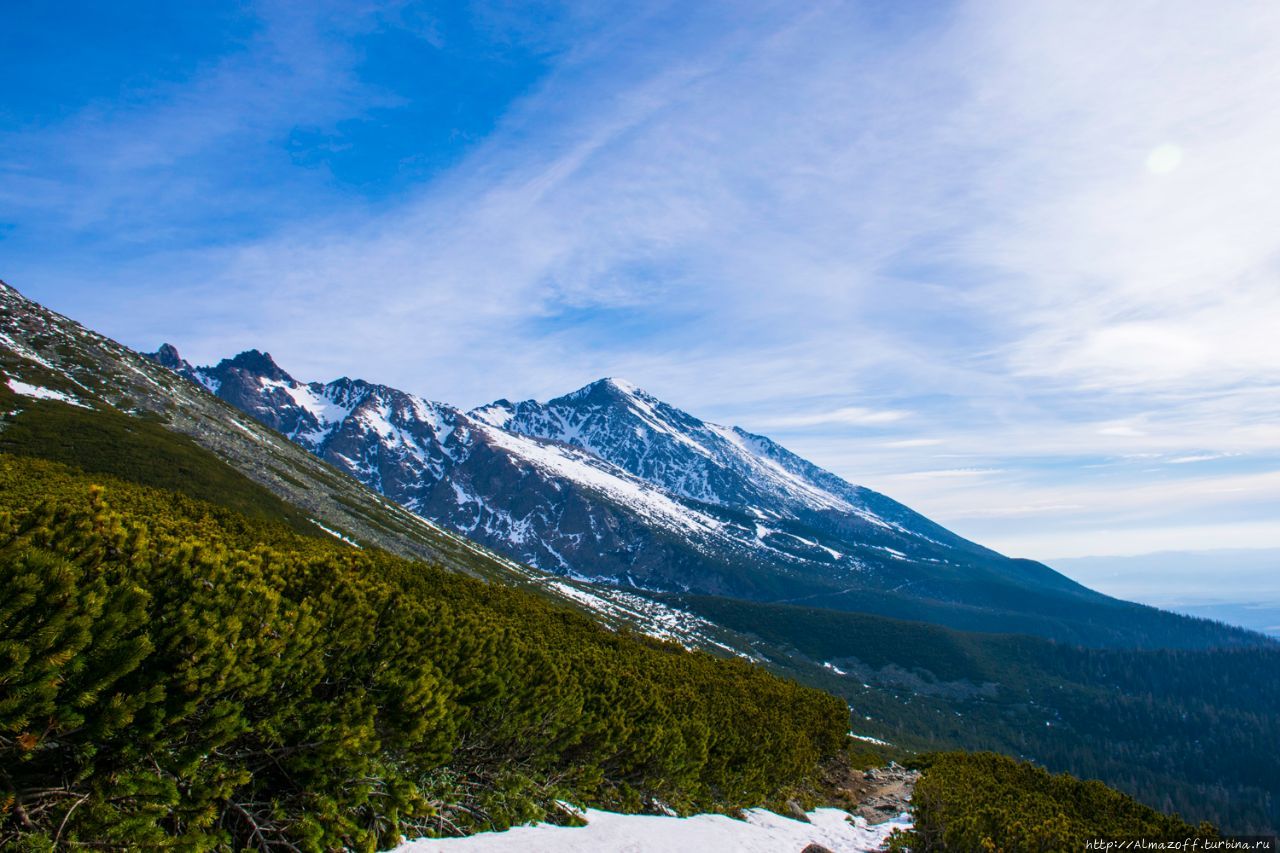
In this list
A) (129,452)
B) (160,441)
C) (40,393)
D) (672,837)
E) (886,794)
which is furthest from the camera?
(40,393)

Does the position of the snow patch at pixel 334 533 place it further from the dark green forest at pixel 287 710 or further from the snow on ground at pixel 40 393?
the dark green forest at pixel 287 710

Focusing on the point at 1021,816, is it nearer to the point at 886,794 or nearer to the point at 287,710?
the point at 886,794

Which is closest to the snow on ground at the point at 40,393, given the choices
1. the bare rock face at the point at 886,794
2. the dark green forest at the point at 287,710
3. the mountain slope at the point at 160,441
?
the mountain slope at the point at 160,441

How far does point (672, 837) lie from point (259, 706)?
13.0 meters

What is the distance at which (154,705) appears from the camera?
30.7 ft

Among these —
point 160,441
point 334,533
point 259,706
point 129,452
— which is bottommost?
point 334,533

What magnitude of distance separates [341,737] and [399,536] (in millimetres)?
150684

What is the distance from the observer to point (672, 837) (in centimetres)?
1908

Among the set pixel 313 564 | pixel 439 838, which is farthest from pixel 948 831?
pixel 313 564

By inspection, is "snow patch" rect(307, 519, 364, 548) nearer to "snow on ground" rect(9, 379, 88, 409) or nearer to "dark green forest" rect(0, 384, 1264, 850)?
"snow on ground" rect(9, 379, 88, 409)

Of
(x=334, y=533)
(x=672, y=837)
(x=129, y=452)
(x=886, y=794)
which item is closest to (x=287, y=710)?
(x=672, y=837)

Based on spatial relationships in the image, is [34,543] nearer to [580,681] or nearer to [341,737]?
[341,737]

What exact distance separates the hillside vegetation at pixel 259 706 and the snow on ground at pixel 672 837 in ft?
3.45

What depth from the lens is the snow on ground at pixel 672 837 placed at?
14.7 m
